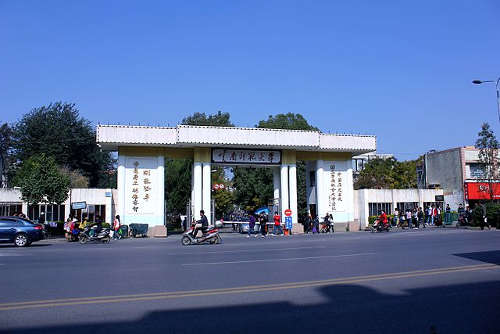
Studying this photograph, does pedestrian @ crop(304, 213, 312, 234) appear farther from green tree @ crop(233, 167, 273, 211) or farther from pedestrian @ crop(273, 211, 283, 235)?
green tree @ crop(233, 167, 273, 211)

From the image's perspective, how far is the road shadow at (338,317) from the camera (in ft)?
20.5

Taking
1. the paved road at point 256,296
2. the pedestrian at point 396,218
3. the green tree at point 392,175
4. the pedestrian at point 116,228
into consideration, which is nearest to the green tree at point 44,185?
the pedestrian at point 116,228

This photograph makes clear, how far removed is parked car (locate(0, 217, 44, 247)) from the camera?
22.0 meters

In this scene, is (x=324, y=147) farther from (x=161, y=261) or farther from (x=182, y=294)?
(x=182, y=294)

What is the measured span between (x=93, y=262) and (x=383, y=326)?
33.6ft

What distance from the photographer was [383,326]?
253 inches

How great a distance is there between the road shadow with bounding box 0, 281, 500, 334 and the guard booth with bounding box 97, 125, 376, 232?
23.2 metres

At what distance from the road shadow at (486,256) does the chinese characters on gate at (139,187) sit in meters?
21.4

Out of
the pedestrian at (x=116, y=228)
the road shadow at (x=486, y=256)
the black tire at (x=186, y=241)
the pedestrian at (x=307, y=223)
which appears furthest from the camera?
the pedestrian at (x=307, y=223)

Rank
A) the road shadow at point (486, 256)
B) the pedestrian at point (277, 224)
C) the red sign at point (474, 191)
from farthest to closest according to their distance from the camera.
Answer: the red sign at point (474, 191), the pedestrian at point (277, 224), the road shadow at point (486, 256)

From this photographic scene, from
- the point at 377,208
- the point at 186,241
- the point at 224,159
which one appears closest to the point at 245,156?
the point at 224,159

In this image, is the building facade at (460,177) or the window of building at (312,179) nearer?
the window of building at (312,179)

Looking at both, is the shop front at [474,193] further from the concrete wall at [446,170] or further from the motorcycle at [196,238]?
the motorcycle at [196,238]

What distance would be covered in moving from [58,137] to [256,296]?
Answer: 44.6 m
